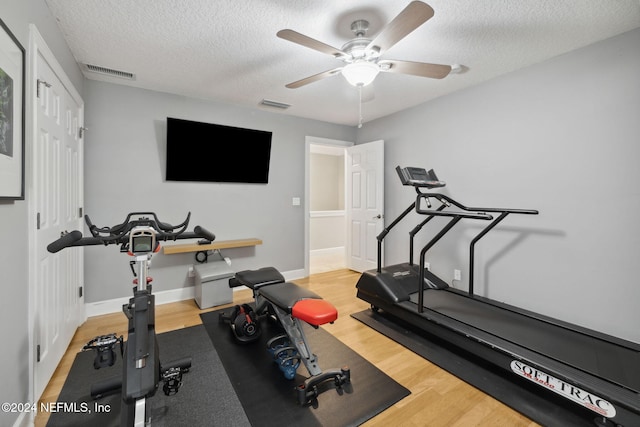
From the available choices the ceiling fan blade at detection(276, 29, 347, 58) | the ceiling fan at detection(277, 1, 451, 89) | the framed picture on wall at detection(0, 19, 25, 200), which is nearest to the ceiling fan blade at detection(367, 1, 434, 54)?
the ceiling fan at detection(277, 1, 451, 89)

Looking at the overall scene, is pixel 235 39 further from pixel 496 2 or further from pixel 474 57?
pixel 474 57

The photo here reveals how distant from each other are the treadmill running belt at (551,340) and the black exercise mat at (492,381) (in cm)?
25

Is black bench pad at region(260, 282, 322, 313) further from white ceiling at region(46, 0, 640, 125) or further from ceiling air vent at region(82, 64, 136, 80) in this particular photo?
ceiling air vent at region(82, 64, 136, 80)

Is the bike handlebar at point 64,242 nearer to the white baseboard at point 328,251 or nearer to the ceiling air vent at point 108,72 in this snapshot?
the ceiling air vent at point 108,72

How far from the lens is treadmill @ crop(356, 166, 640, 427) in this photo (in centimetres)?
155

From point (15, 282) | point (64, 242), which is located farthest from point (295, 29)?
point (15, 282)

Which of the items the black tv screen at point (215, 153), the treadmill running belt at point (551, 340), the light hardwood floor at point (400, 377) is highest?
the black tv screen at point (215, 153)

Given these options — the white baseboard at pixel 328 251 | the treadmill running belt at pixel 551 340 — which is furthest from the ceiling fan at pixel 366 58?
the white baseboard at pixel 328 251

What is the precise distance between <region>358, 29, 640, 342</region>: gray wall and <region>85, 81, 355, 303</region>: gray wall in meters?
2.25

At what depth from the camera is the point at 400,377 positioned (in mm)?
2016

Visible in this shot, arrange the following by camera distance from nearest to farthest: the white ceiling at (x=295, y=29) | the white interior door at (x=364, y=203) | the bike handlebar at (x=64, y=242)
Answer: the bike handlebar at (x=64, y=242) < the white ceiling at (x=295, y=29) < the white interior door at (x=364, y=203)

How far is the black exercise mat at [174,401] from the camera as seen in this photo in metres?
1.60

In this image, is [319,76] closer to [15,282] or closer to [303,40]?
[303,40]

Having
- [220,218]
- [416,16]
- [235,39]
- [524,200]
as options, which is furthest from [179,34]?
[524,200]
